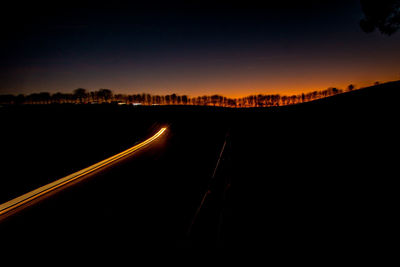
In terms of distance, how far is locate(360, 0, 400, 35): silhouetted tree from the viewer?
13.2 metres

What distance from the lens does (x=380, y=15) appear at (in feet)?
44.6

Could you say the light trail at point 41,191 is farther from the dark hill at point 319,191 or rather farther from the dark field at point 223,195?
the dark hill at point 319,191

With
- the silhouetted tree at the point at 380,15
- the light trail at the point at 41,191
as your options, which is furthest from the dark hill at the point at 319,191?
the silhouetted tree at the point at 380,15

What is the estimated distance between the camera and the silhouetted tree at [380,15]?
43.3 ft

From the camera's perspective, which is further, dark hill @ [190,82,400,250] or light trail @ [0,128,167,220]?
light trail @ [0,128,167,220]

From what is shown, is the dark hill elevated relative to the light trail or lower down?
lower down

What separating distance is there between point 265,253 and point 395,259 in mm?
1874

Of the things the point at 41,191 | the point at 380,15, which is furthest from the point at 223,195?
the point at 380,15

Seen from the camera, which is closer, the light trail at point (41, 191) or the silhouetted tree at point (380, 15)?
the light trail at point (41, 191)

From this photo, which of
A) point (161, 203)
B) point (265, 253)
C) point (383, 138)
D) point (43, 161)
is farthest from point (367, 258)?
point (43, 161)

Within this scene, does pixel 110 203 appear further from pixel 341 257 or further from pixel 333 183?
pixel 333 183

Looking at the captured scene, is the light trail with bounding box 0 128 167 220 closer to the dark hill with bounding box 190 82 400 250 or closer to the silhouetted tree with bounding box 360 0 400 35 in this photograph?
the dark hill with bounding box 190 82 400 250

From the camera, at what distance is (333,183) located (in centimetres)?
524

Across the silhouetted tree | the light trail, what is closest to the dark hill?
the light trail
